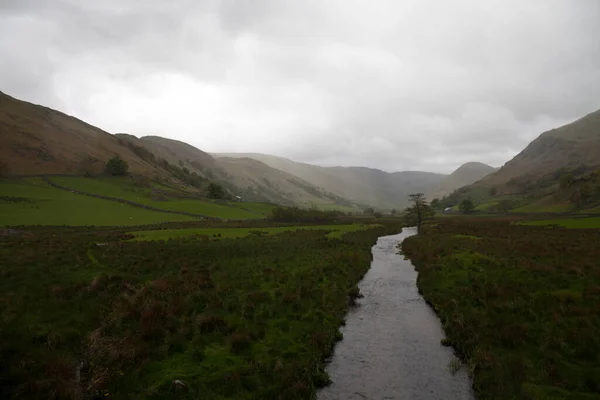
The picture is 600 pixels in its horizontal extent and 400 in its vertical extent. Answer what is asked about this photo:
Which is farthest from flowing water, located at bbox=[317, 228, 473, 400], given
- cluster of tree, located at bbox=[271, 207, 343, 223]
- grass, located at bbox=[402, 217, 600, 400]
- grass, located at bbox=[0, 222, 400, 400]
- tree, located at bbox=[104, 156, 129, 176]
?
tree, located at bbox=[104, 156, 129, 176]

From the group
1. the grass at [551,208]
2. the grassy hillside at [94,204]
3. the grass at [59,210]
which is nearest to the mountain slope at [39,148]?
the grassy hillside at [94,204]

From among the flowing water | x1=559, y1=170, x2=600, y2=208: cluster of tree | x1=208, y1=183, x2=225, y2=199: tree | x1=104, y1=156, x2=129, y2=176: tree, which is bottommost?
the flowing water

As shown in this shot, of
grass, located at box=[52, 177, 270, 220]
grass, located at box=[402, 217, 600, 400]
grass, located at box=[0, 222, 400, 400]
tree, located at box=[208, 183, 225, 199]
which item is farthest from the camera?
tree, located at box=[208, 183, 225, 199]

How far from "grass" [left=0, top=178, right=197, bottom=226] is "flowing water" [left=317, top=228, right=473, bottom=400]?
69045 millimetres

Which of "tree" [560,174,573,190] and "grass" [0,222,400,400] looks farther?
"tree" [560,174,573,190]

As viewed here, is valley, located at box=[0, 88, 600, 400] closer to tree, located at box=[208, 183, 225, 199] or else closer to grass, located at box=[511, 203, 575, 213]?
tree, located at box=[208, 183, 225, 199]

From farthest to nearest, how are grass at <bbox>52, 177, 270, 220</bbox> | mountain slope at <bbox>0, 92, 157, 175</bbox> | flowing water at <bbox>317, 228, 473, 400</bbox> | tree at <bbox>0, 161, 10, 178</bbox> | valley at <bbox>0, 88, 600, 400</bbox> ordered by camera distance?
mountain slope at <bbox>0, 92, 157, 175</bbox>
tree at <bbox>0, 161, 10, 178</bbox>
grass at <bbox>52, 177, 270, 220</bbox>
flowing water at <bbox>317, 228, 473, 400</bbox>
valley at <bbox>0, 88, 600, 400</bbox>

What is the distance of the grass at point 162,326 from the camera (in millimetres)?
13242

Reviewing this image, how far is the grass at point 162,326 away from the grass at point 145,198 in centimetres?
7757

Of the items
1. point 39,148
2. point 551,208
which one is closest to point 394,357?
point 39,148

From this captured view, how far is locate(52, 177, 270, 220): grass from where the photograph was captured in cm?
11145

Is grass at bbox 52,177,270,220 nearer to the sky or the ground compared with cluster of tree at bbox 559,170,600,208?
nearer to the ground

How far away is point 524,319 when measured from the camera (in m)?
19.5

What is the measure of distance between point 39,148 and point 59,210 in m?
94.2
